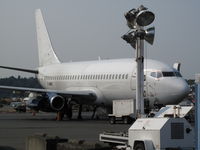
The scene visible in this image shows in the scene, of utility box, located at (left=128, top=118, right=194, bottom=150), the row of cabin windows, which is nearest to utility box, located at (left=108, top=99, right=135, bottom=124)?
the row of cabin windows

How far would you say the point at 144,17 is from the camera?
48.0 ft

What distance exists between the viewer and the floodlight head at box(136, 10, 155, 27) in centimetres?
1459

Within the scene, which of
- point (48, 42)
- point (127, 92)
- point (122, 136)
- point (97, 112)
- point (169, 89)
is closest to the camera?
point (122, 136)

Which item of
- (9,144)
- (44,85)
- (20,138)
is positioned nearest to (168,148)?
(9,144)

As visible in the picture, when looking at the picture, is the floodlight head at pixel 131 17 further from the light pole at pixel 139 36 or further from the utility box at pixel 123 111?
the utility box at pixel 123 111

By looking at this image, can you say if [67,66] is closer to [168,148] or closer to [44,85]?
[44,85]

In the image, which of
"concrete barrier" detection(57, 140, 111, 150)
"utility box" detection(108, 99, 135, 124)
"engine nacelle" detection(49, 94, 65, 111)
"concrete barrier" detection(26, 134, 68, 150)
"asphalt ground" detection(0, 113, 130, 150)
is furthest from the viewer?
"engine nacelle" detection(49, 94, 65, 111)

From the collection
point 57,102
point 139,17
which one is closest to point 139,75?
point 139,17

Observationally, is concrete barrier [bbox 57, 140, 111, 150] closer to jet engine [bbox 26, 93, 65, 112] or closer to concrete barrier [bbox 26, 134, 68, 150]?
concrete barrier [bbox 26, 134, 68, 150]

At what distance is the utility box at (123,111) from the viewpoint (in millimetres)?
29922

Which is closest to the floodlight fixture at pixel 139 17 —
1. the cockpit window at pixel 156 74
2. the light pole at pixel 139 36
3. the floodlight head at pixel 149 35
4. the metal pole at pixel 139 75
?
the light pole at pixel 139 36

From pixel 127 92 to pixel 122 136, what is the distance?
66.1 ft

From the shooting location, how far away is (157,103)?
31844 mm

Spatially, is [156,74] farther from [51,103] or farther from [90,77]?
[51,103]
